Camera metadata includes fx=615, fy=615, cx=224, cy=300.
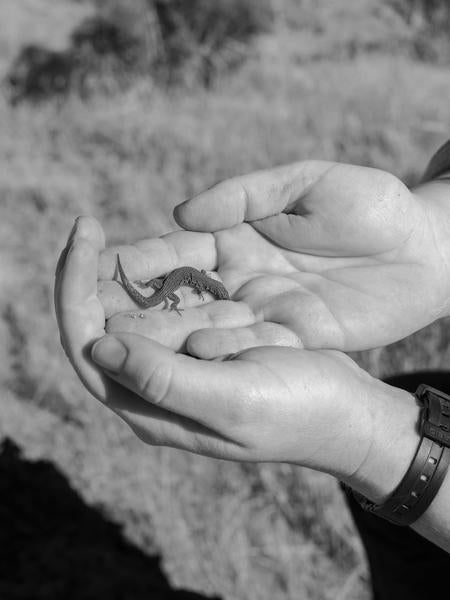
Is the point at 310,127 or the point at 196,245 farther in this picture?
the point at 310,127

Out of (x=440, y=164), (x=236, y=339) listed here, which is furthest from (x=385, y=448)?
(x=440, y=164)

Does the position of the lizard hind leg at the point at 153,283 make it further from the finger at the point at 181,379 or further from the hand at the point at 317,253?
the finger at the point at 181,379

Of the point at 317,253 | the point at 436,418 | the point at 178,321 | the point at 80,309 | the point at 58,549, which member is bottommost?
the point at 58,549

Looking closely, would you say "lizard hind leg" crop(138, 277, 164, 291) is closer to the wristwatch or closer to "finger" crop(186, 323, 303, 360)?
"finger" crop(186, 323, 303, 360)

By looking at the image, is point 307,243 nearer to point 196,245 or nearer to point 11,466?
point 196,245

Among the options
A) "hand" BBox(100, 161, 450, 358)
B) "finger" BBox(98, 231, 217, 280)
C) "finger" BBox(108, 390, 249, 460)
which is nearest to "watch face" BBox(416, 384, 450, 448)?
"hand" BBox(100, 161, 450, 358)

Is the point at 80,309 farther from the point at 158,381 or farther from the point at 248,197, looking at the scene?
the point at 248,197

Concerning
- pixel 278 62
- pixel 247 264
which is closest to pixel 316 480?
pixel 247 264
